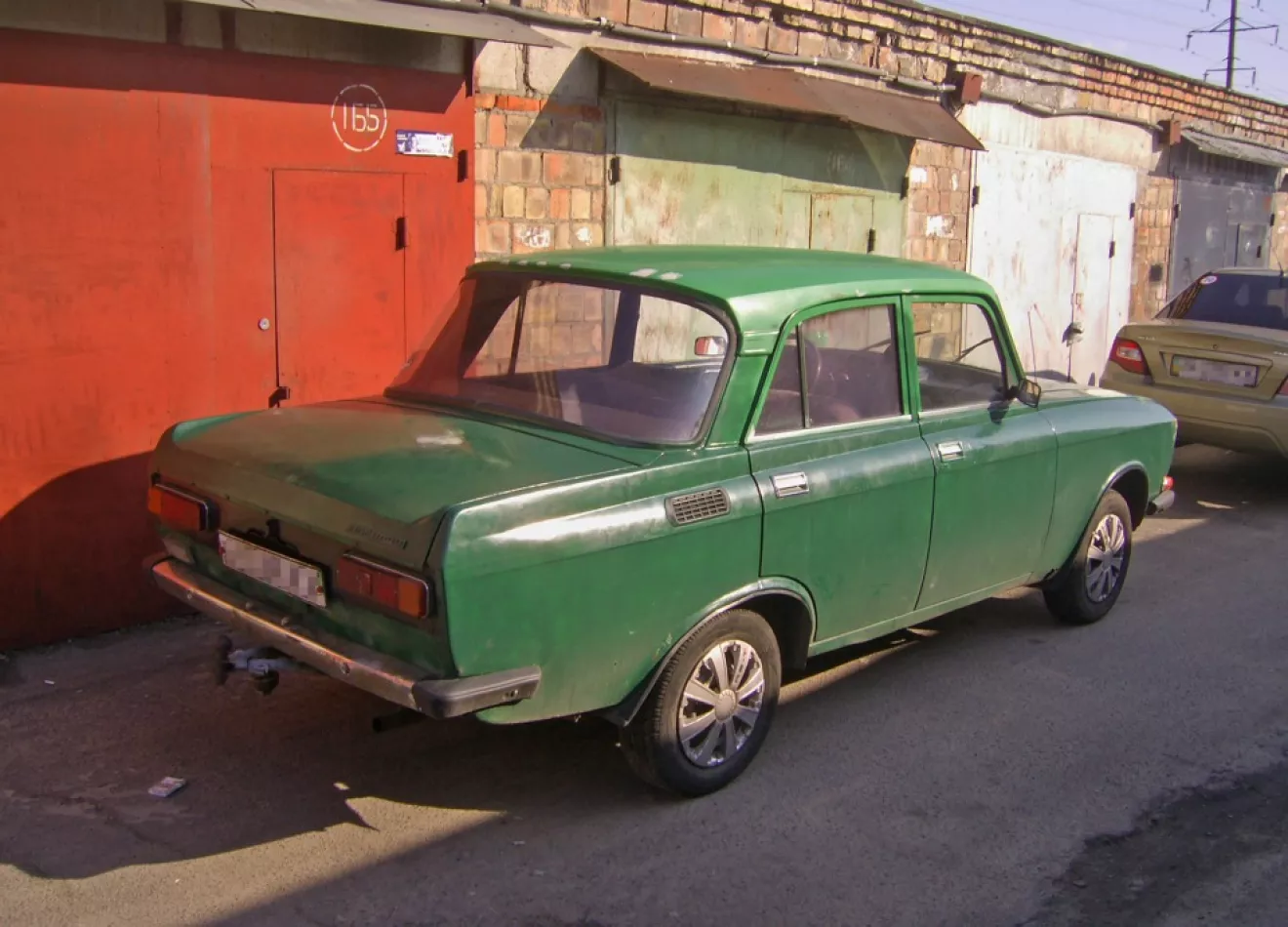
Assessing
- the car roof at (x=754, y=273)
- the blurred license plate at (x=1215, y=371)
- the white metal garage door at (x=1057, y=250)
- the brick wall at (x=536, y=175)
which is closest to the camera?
the car roof at (x=754, y=273)

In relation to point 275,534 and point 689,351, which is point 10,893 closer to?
point 275,534

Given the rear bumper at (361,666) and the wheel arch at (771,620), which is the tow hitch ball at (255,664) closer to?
the rear bumper at (361,666)

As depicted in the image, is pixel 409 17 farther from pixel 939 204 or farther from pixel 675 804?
pixel 939 204

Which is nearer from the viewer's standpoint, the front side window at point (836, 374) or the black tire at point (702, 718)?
the black tire at point (702, 718)

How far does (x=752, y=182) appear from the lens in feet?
30.7

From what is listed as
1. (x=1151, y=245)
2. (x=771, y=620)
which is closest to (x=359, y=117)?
(x=771, y=620)

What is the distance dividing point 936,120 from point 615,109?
3.58 m

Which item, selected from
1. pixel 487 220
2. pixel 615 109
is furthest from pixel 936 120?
pixel 487 220

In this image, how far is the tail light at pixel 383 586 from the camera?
11.7ft

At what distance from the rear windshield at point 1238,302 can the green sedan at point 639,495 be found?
4.59 m

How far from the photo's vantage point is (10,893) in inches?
147

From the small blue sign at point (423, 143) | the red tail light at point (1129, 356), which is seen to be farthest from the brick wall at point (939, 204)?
the small blue sign at point (423, 143)

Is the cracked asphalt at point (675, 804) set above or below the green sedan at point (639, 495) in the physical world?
below

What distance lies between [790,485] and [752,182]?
5298 millimetres
